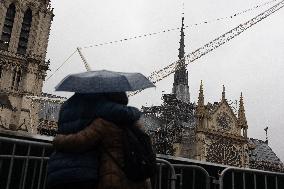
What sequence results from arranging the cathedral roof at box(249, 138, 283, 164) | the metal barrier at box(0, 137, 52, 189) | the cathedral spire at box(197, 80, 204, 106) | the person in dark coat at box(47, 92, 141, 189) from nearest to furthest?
the person in dark coat at box(47, 92, 141, 189) → the metal barrier at box(0, 137, 52, 189) → the cathedral spire at box(197, 80, 204, 106) → the cathedral roof at box(249, 138, 283, 164)

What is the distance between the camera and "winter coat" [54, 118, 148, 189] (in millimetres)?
3279

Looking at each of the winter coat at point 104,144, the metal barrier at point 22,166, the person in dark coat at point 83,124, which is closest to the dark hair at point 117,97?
the person in dark coat at point 83,124

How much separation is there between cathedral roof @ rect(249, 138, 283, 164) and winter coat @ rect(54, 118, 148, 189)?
58479 millimetres

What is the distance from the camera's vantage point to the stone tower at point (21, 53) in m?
42.0

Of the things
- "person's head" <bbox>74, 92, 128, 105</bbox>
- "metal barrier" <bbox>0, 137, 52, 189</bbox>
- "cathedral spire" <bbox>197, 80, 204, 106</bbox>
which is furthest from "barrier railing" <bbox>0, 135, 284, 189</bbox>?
"cathedral spire" <bbox>197, 80, 204, 106</bbox>

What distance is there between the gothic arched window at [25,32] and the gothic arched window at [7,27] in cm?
130

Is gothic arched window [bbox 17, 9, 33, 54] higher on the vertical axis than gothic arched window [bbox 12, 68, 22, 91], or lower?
higher

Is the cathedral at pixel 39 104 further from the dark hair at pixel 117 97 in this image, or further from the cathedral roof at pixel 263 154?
the dark hair at pixel 117 97

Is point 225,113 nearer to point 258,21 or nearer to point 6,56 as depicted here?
point 258,21

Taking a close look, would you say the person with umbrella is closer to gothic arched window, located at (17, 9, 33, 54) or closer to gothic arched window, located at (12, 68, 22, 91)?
gothic arched window, located at (12, 68, 22, 91)

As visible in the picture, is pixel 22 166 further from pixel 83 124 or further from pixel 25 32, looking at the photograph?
pixel 25 32

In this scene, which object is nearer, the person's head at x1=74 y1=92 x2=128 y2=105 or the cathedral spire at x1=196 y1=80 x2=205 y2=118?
the person's head at x1=74 y1=92 x2=128 y2=105

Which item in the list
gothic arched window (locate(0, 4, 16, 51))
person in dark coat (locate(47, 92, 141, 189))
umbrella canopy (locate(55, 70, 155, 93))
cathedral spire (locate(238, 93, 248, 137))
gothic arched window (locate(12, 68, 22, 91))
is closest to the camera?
person in dark coat (locate(47, 92, 141, 189))

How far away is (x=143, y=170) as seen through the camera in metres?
3.34
